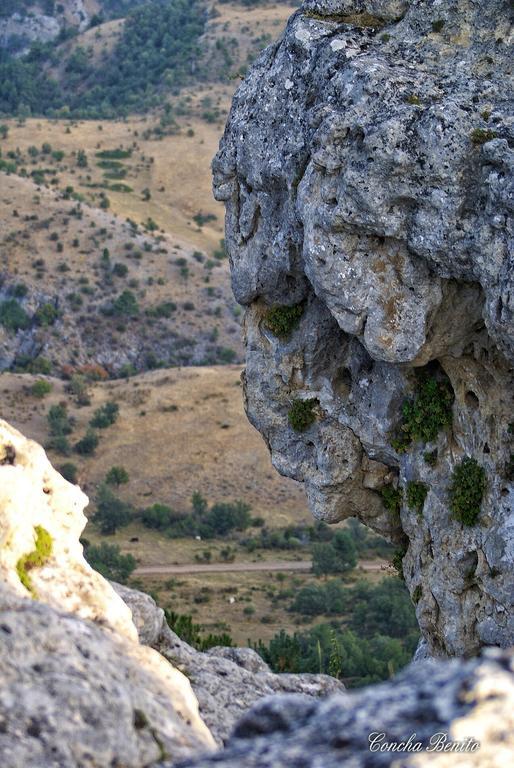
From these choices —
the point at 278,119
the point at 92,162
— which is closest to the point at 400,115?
the point at 278,119

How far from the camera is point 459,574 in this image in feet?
62.1

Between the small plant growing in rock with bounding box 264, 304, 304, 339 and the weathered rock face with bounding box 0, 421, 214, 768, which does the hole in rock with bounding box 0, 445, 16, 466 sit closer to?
the weathered rock face with bounding box 0, 421, 214, 768

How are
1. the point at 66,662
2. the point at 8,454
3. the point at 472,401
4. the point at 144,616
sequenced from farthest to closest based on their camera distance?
the point at 472,401 < the point at 144,616 < the point at 8,454 < the point at 66,662

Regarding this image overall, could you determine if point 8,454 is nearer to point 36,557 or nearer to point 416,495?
point 36,557

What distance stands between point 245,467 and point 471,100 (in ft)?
136

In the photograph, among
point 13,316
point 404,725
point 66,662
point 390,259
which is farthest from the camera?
point 13,316

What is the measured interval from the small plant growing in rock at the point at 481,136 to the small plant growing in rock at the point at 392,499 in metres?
7.97

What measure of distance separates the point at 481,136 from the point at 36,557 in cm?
925

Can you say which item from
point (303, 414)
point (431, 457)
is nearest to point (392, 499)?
point (431, 457)

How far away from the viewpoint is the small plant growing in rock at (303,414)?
20.8 m

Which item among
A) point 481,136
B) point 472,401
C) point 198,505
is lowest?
point 198,505

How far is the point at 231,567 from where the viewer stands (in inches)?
1815

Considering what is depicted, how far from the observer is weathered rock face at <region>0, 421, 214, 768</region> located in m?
7.93

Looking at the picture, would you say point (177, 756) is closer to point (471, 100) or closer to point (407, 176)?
point (407, 176)
